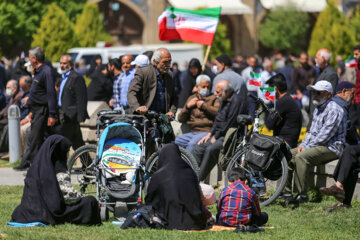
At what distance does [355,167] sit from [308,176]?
93 cm

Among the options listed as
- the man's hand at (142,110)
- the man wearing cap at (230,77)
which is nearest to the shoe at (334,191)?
the man's hand at (142,110)

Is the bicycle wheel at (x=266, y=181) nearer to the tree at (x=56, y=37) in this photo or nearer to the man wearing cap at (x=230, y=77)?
the man wearing cap at (x=230, y=77)

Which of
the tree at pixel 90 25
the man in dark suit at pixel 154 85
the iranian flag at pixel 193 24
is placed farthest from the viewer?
the tree at pixel 90 25

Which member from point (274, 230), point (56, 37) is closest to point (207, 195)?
point (274, 230)

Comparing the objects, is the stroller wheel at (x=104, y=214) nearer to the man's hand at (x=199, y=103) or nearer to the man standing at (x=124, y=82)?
the man's hand at (x=199, y=103)

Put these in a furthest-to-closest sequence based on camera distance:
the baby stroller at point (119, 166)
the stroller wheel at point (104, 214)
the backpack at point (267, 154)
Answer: the backpack at point (267, 154), the baby stroller at point (119, 166), the stroller wheel at point (104, 214)

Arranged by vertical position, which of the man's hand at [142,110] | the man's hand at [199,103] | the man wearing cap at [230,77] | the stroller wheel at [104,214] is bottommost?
the stroller wheel at [104,214]

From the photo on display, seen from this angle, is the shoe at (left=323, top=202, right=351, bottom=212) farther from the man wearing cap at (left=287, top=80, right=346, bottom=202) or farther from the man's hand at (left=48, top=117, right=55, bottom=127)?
the man's hand at (left=48, top=117, right=55, bottom=127)

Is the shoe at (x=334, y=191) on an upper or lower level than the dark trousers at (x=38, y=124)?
lower

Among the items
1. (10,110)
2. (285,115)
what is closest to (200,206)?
(285,115)

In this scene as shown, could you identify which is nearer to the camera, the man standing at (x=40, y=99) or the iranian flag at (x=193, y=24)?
the man standing at (x=40, y=99)

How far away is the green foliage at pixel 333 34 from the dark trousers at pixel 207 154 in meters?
17.2

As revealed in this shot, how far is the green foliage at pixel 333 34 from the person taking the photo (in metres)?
31.2

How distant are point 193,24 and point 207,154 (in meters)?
4.53
